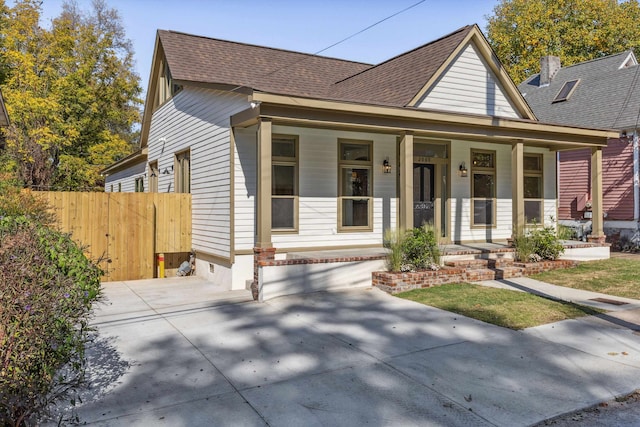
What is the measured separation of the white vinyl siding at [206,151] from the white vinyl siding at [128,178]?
413 cm

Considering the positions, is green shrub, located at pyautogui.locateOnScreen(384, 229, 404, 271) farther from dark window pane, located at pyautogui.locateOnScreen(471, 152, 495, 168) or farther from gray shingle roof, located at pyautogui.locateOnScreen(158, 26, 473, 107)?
dark window pane, located at pyautogui.locateOnScreen(471, 152, 495, 168)

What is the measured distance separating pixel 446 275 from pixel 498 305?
1837 mm

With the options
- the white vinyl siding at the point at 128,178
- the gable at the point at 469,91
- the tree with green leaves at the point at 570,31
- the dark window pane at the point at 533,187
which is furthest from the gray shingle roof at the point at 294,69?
the tree with green leaves at the point at 570,31

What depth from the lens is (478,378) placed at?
458cm

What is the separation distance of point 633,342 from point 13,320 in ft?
20.7

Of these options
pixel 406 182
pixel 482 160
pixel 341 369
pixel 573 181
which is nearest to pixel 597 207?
pixel 482 160

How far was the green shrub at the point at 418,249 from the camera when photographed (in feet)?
30.2

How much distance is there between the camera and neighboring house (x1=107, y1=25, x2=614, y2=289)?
31.4ft

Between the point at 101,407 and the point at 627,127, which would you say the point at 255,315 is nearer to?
the point at 101,407

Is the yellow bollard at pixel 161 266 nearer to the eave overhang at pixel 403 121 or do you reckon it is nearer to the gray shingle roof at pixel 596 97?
the eave overhang at pixel 403 121

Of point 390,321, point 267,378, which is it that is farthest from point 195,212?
point 267,378

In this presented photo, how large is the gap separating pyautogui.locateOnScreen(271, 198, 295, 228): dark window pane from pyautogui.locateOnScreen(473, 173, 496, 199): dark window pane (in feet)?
17.6

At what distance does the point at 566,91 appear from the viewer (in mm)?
19812

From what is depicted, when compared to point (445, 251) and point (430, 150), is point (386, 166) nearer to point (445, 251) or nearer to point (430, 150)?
point (430, 150)
